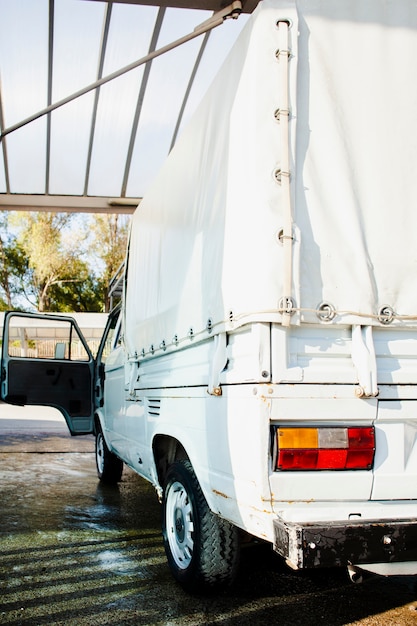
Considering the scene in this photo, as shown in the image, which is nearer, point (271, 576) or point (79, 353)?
point (271, 576)

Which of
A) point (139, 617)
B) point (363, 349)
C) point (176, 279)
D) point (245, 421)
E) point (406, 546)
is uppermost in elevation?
point (176, 279)

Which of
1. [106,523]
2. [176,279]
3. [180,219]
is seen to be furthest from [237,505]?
[106,523]

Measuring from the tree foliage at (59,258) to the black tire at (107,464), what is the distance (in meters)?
25.4

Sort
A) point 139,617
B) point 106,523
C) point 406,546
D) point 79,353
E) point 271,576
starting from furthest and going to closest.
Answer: point 79,353
point 106,523
point 271,576
point 139,617
point 406,546

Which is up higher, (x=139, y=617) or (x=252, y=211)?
(x=252, y=211)

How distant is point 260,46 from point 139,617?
2.97m

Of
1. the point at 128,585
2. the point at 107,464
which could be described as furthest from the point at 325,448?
the point at 107,464

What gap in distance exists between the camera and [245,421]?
2.59 metres

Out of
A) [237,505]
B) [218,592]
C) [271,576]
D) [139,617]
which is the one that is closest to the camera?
[237,505]

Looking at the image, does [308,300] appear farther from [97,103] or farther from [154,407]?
[97,103]

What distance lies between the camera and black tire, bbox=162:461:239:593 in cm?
317

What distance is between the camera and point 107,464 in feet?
22.4

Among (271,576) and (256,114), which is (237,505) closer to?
(271,576)

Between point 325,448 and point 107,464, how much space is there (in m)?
4.76
